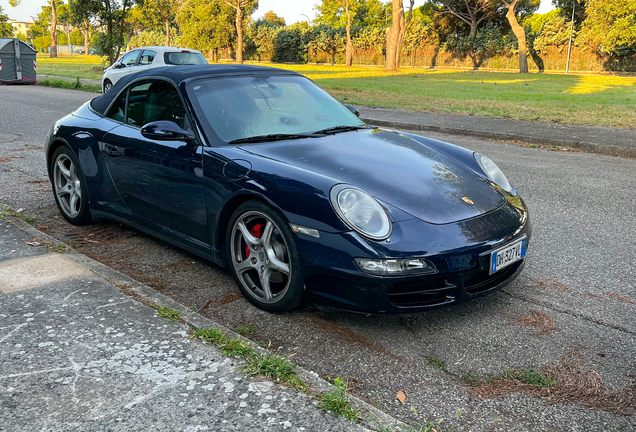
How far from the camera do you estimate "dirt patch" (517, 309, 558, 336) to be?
3.20 meters

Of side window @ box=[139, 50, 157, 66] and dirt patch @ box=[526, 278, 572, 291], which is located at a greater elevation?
side window @ box=[139, 50, 157, 66]

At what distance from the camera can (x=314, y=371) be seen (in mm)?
2777

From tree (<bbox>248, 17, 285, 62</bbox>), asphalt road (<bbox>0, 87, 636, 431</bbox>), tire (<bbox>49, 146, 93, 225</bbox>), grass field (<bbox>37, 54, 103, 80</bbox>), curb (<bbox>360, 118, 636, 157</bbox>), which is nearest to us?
asphalt road (<bbox>0, 87, 636, 431</bbox>)

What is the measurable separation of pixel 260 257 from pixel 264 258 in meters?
0.04

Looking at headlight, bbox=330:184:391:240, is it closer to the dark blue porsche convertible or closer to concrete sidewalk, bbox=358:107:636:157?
the dark blue porsche convertible

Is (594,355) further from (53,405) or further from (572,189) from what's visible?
(572,189)

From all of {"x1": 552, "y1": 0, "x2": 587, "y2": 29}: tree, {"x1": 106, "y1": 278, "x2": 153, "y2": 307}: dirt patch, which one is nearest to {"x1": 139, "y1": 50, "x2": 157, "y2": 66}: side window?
{"x1": 106, "y1": 278, "x2": 153, "y2": 307}: dirt patch

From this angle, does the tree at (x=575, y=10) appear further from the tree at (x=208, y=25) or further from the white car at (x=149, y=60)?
the white car at (x=149, y=60)

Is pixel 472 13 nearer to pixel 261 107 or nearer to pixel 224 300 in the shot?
pixel 261 107

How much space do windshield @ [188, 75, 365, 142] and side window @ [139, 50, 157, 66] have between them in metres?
14.5

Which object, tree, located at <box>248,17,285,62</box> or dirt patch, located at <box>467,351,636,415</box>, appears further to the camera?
tree, located at <box>248,17,285,62</box>

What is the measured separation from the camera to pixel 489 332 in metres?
3.18

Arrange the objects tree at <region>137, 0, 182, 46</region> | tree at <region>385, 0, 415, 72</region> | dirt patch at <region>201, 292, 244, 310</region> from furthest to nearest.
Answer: tree at <region>137, 0, 182, 46</region> < tree at <region>385, 0, 415, 72</region> < dirt patch at <region>201, 292, 244, 310</region>

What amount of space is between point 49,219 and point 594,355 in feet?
14.9
